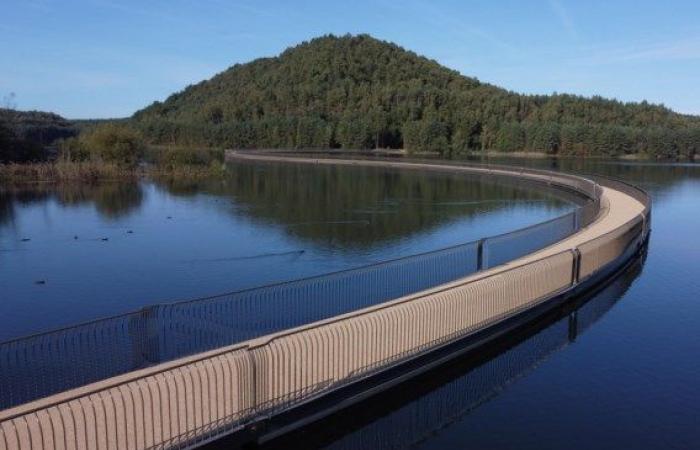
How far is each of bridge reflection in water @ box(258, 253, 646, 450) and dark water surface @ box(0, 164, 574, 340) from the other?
10.1 m

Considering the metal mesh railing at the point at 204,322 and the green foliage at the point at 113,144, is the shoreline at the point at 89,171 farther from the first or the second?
the metal mesh railing at the point at 204,322

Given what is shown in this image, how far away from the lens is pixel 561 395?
14086 millimetres

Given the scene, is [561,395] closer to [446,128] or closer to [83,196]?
[83,196]

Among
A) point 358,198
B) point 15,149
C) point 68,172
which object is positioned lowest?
point 358,198

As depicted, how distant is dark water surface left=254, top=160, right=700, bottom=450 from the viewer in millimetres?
12180

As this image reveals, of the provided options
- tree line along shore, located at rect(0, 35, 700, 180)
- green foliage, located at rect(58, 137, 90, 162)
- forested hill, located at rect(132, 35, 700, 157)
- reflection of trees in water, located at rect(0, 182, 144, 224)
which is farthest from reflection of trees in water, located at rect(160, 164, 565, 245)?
forested hill, located at rect(132, 35, 700, 157)

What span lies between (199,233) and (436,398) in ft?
77.8

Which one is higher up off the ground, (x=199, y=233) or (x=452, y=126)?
(x=452, y=126)

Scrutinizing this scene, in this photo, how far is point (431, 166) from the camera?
308 ft

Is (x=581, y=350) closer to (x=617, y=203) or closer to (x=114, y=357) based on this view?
(x=114, y=357)

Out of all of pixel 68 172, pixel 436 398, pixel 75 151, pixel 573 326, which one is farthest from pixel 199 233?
pixel 75 151

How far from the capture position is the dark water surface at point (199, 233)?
22375 mm

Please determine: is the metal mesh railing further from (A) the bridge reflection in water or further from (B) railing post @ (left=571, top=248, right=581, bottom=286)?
(A) the bridge reflection in water

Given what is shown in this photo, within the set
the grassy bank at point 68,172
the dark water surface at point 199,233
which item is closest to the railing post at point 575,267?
the dark water surface at point 199,233
